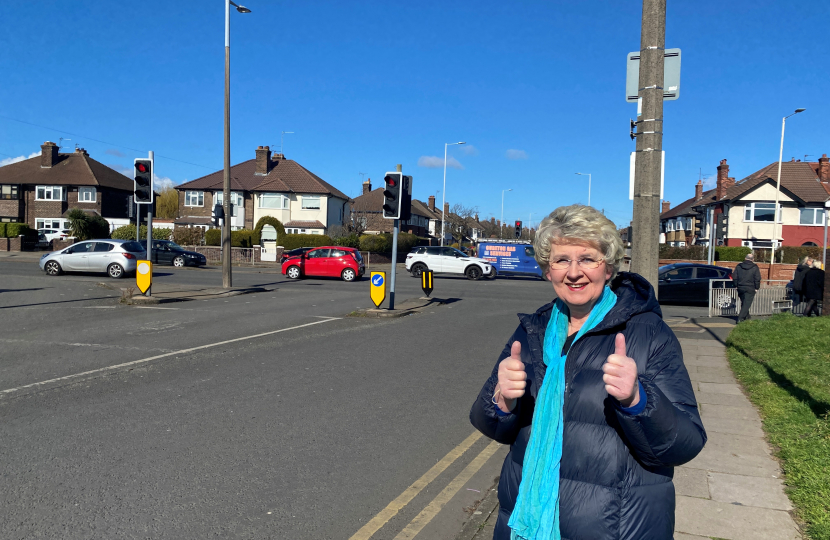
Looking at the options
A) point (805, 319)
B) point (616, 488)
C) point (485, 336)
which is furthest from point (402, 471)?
point (805, 319)

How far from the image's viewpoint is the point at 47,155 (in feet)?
207

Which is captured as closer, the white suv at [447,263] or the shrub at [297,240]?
the white suv at [447,263]

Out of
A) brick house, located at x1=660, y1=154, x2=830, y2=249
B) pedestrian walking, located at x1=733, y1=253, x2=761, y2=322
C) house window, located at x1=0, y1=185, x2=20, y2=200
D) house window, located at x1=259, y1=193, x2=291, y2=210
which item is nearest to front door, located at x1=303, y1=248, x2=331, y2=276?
pedestrian walking, located at x1=733, y1=253, x2=761, y2=322

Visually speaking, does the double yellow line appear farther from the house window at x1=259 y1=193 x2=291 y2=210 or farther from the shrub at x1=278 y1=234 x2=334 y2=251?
the house window at x1=259 y1=193 x2=291 y2=210

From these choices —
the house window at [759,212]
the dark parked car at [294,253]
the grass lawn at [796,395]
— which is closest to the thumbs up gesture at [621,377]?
the grass lawn at [796,395]

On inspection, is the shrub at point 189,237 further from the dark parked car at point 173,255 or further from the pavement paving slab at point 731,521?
the pavement paving slab at point 731,521

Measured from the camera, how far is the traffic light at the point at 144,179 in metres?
16.6

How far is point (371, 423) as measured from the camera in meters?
6.31

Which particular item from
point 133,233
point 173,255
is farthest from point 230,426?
point 133,233

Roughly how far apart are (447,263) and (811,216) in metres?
36.9

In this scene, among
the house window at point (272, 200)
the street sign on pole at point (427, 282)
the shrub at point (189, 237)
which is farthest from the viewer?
the house window at point (272, 200)

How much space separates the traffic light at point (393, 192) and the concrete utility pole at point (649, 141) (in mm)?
9639

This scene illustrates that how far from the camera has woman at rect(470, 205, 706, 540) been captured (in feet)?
6.68

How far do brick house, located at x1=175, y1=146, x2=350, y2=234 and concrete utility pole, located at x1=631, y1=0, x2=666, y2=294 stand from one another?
5220 centimetres
